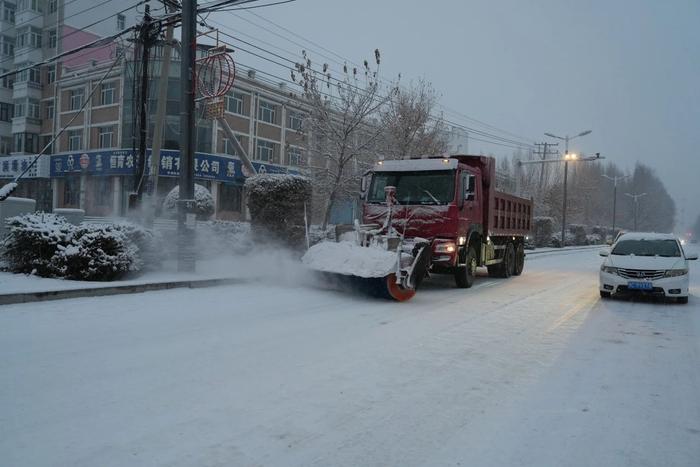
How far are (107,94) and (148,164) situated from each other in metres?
7.99

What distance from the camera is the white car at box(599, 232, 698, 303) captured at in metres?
10.8

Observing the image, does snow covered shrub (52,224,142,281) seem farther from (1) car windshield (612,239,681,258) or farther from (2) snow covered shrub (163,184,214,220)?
(1) car windshield (612,239,681,258)

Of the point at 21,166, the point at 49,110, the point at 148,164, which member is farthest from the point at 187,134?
the point at 49,110

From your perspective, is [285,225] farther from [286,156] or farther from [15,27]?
[15,27]

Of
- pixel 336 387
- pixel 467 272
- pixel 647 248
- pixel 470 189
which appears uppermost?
pixel 470 189

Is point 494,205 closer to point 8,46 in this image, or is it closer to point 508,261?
point 508,261

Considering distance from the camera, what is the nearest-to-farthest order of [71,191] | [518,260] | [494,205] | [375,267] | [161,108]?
[375,267]
[494,205]
[161,108]
[518,260]
[71,191]

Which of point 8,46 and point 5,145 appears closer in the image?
point 8,46

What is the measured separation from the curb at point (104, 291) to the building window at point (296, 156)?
13.3 meters

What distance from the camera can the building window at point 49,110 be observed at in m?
42.0

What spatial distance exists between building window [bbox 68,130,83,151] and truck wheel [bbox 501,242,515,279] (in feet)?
108

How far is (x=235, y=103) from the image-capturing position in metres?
37.5

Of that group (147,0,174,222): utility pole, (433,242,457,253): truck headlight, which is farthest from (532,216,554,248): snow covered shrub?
(433,242,457,253): truck headlight

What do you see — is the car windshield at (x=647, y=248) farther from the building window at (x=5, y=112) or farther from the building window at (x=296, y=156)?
the building window at (x=5, y=112)
